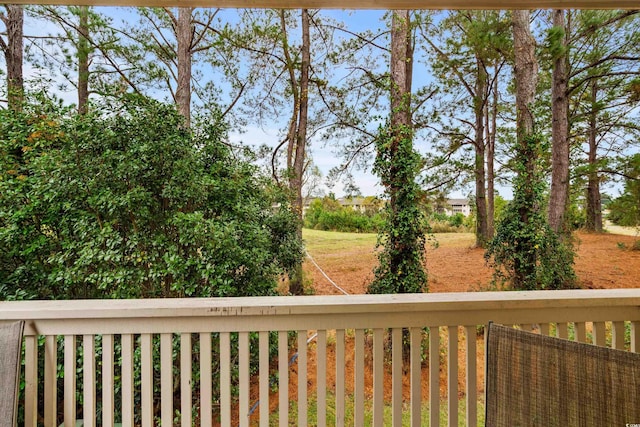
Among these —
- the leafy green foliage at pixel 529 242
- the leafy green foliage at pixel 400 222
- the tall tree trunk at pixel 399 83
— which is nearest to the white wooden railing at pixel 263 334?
the leafy green foliage at pixel 529 242

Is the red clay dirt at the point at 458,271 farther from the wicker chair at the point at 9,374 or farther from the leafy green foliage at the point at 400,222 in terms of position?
the wicker chair at the point at 9,374

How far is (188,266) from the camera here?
76.8 inches

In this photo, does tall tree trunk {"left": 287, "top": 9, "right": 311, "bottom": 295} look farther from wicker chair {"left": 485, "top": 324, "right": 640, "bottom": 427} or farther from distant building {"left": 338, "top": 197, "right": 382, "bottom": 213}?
wicker chair {"left": 485, "top": 324, "right": 640, "bottom": 427}

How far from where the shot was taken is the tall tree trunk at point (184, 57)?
2301 mm

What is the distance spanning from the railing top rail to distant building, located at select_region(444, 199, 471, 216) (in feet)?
3.92

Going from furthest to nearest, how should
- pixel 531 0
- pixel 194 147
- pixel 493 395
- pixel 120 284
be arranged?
1. pixel 194 147
2. pixel 120 284
3. pixel 531 0
4. pixel 493 395

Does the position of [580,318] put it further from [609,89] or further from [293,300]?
[609,89]

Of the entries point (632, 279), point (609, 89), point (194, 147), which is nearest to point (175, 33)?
point (194, 147)

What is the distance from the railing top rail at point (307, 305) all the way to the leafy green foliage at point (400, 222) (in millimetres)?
1096

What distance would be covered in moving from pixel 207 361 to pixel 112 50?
2353 mm

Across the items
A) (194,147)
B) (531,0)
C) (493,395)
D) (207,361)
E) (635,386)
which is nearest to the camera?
(635,386)

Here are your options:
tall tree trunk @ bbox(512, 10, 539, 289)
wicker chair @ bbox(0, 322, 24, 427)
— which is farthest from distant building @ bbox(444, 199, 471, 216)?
wicker chair @ bbox(0, 322, 24, 427)

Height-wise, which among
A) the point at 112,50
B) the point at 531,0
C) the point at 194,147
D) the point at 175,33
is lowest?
the point at 194,147

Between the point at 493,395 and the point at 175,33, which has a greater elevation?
the point at 175,33
